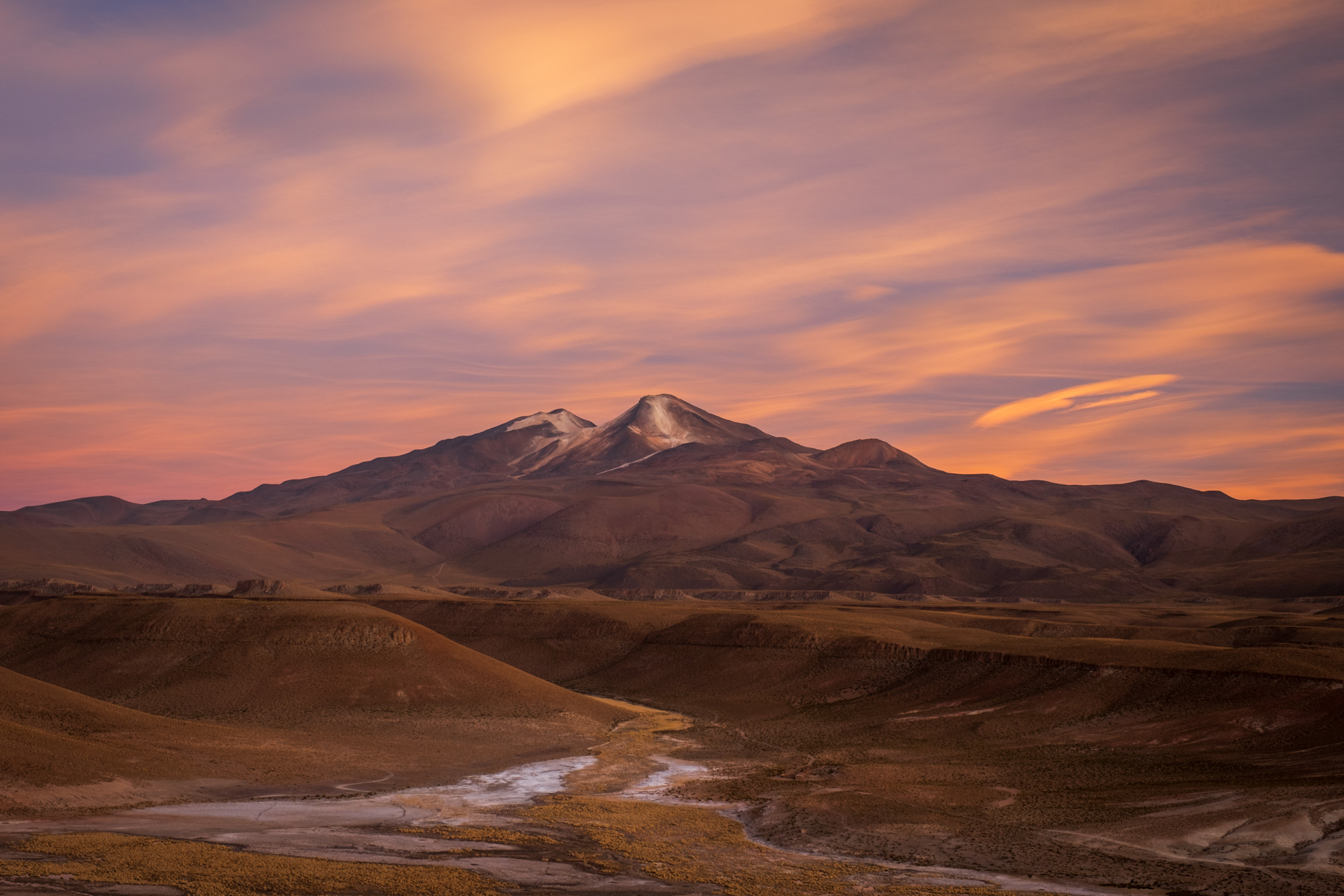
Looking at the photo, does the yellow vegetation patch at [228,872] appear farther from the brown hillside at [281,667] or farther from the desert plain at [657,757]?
the brown hillside at [281,667]

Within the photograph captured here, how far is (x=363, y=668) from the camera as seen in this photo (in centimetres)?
7706

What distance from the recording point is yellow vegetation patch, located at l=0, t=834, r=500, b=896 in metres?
32.1

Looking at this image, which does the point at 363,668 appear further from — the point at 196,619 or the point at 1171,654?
the point at 1171,654

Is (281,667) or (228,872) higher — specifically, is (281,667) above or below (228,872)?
above

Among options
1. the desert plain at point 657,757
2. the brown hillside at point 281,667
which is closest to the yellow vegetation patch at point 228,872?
the desert plain at point 657,757

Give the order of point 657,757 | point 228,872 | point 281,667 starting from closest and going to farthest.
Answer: point 228,872 → point 657,757 → point 281,667

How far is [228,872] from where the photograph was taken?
33.4 meters

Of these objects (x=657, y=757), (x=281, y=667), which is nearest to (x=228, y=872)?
(x=657, y=757)

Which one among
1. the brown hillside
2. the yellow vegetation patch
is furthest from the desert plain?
the brown hillside

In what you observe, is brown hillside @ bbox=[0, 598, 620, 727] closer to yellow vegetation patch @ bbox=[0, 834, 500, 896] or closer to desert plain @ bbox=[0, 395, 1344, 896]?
desert plain @ bbox=[0, 395, 1344, 896]

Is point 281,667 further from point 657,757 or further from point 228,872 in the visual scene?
point 228,872

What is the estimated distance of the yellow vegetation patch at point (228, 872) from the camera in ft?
105

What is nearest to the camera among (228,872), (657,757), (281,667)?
(228,872)

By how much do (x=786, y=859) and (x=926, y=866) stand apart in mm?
4517
